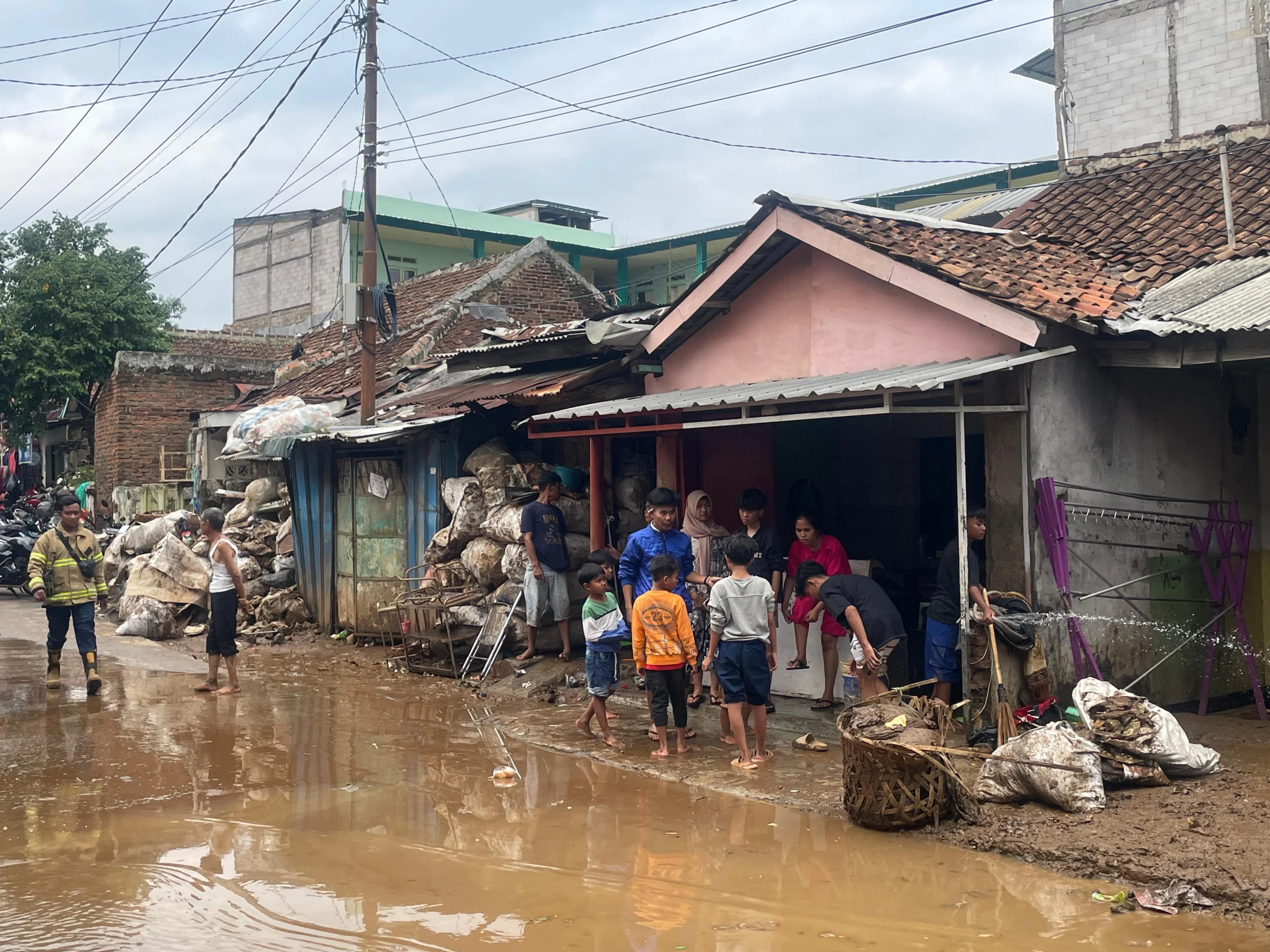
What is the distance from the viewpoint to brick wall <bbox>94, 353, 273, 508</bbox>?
22.5m

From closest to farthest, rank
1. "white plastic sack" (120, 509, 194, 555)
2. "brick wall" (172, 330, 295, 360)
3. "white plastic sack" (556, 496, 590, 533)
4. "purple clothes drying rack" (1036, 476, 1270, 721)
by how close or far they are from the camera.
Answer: "purple clothes drying rack" (1036, 476, 1270, 721) < "white plastic sack" (556, 496, 590, 533) < "white plastic sack" (120, 509, 194, 555) < "brick wall" (172, 330, 295, 360)

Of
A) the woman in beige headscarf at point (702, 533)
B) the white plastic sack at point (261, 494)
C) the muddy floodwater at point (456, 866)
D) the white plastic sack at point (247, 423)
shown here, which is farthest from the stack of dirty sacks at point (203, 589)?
the woman in beige headscarf at point (702, 533)

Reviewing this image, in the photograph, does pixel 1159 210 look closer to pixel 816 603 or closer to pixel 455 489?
pixel 816 603

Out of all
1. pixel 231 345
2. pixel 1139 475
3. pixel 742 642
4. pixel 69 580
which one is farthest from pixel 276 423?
pixel 231 345

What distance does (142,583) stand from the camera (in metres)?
14.3

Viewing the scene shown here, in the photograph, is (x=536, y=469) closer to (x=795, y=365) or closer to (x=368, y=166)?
(x=795, y=365)

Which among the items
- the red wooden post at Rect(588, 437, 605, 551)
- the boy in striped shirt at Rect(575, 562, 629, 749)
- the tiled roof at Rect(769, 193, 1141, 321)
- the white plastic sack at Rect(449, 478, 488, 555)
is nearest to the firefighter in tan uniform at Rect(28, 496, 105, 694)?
the white plastic sack at Rect(449, 478, 488, 555)

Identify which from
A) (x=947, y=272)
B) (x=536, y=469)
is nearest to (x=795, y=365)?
(x=947, y=272)

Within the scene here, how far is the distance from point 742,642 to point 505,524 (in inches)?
170

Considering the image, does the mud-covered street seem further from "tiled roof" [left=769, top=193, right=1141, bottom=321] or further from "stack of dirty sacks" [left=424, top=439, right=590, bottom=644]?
"tiled roof" [left=769, top=193, right=1141, bottom=321]

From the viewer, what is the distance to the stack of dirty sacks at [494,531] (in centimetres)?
1095

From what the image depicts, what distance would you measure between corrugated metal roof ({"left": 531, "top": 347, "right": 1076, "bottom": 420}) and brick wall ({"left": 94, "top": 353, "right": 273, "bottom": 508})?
15.2 meters

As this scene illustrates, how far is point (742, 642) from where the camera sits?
7.25 metres

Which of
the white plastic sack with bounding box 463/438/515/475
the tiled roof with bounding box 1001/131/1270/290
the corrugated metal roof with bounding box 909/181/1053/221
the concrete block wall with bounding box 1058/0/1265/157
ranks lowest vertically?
the white plastic sack with bounding box 463/438/515/475
